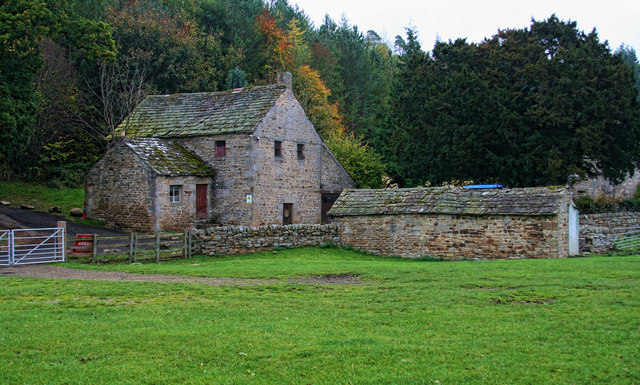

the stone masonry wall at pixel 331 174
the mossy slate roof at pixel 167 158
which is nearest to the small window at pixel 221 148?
the mossy slate roof at pixel 167 158

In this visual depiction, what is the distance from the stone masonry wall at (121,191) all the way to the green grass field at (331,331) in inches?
620

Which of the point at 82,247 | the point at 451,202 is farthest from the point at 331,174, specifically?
the point at 82,247

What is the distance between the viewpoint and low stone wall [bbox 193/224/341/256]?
25531 millimetres

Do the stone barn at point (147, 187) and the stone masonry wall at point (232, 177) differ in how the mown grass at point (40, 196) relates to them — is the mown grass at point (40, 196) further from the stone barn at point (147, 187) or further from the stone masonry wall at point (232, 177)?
the stone masonry wall at point (232, 177)

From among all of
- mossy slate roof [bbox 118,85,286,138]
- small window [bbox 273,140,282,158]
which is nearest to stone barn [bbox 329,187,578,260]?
small window [bbox 273,140,282,158]

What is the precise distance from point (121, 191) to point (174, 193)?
9.24 ft

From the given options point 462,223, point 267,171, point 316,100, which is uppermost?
point 316,100

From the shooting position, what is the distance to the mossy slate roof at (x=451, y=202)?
23267 mm

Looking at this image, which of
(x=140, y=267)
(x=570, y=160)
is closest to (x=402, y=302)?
(x=140, y=267)

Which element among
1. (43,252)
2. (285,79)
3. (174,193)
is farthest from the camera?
(285,79)

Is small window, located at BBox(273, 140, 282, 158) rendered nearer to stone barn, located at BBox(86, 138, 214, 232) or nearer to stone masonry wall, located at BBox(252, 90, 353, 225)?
stone masonry wall, located at BBox(252, 90, 353, 225)

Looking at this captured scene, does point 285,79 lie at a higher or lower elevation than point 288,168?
higher

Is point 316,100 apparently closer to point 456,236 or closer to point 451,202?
point 451,202

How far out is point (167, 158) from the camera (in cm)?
3428
